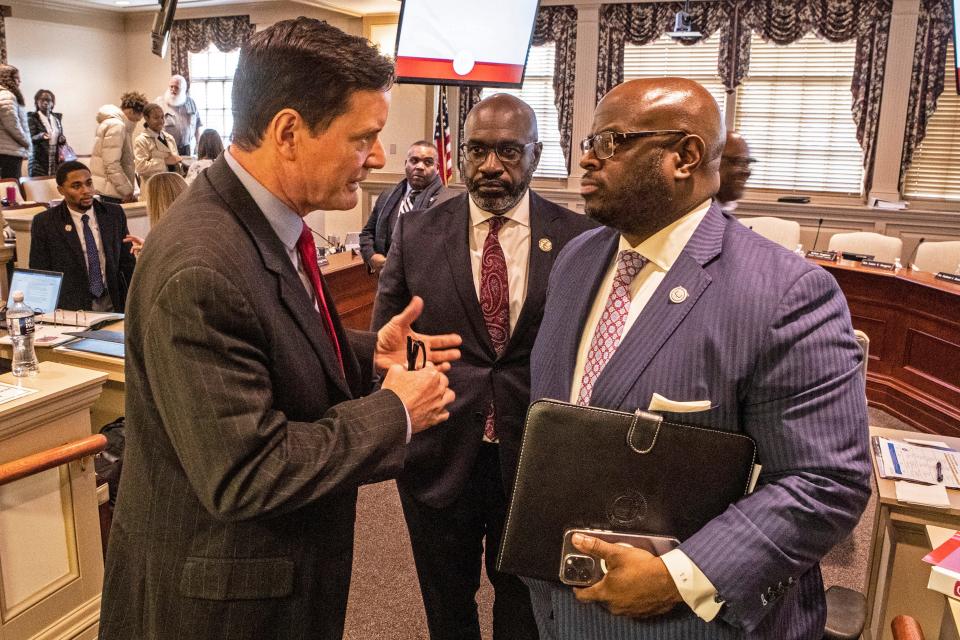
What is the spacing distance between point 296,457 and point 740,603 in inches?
27.4

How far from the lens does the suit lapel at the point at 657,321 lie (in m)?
1.21

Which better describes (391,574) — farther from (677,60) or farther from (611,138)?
(677,60)

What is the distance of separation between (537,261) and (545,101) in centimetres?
711

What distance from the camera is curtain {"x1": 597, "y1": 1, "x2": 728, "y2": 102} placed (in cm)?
761

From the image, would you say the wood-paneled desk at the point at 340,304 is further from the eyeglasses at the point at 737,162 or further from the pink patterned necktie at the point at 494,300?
→ the eyeglasses at the point at 737,162

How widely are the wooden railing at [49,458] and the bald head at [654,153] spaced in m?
1.66

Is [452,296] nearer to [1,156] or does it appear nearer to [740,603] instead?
[740,603]

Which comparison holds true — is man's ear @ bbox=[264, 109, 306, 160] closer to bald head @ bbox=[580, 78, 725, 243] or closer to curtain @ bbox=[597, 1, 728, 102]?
bald head @ bbox=[580, 78, 725, 243]

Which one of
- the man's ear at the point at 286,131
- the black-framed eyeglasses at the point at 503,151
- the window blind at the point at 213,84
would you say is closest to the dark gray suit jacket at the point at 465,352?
the black-framed eyeglasses at the point at 503,151

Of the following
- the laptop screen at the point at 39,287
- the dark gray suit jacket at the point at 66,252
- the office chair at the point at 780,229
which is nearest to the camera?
the laptop screen at the point at 39,287

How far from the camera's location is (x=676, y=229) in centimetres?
133

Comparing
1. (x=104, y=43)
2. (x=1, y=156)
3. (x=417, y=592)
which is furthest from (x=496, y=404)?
(x=104, y=43)

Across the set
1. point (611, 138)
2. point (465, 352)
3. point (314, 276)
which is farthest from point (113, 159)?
point (611, 138)

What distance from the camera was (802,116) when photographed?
765 centimetres
